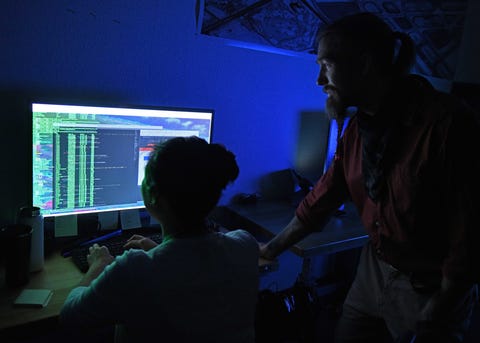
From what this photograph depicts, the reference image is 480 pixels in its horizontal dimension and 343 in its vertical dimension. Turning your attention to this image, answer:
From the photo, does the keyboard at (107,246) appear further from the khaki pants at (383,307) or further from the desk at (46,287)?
the khaki pants at (383,307)

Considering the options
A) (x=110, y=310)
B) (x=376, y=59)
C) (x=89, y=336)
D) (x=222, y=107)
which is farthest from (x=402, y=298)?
(x=89, y=336)

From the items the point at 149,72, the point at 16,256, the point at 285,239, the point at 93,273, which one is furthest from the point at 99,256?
the point at 149,72

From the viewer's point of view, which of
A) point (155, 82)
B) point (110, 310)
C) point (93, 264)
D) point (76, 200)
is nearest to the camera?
point (110, 310)

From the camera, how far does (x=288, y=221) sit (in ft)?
5.99

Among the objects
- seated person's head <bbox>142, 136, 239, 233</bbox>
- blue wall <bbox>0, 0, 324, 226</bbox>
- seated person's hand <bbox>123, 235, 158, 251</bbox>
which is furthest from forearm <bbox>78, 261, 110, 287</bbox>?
blue wall <bbox>0, 0, 324, 226</bbox>

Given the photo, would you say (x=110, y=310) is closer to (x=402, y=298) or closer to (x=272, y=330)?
(x=402, y=298)

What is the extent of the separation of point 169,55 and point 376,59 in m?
0.90

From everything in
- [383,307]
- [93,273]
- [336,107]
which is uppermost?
[336,107]

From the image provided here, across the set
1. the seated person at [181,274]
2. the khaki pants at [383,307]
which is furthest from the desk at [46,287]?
the khaki pants at [383,307]

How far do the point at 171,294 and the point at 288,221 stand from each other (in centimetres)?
107

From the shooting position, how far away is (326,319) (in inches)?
95.4

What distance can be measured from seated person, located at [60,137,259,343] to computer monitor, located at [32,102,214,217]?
53 centimetres

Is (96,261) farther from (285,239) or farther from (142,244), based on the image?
(285,239)

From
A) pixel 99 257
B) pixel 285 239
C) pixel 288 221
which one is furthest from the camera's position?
pixel 288 221
